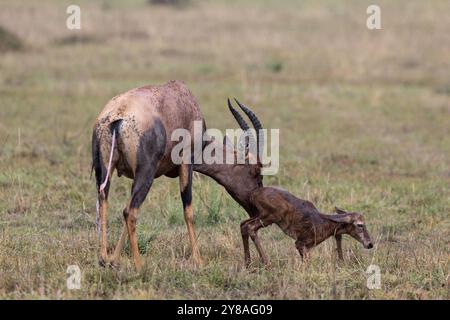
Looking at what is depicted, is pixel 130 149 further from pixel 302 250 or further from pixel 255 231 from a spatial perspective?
pixel 302 250

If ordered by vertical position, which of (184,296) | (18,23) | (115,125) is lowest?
(184,296)

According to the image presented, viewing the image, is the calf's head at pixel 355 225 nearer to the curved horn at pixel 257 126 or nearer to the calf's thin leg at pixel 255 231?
the calf's thin leg at pixel 255 231

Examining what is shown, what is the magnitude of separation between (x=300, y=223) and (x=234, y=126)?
6.56 meters

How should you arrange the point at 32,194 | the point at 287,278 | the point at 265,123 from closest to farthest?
the point at 287,278 < the point at 32,194 < the point at 265,123

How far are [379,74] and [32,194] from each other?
10.5 meters

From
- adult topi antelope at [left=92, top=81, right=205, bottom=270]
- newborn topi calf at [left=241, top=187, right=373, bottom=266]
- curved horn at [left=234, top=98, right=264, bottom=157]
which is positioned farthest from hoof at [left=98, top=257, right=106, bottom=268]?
curved horn at [left=234, top=98, right=264, bottom=157]

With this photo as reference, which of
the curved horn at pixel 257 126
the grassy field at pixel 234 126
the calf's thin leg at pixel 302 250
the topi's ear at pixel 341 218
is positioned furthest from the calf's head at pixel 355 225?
the curved horn at pixel 257 126

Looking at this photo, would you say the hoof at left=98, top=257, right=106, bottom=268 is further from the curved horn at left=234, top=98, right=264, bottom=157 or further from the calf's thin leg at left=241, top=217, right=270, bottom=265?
the curved horn at left=234, top=98, right=264, bottom=157

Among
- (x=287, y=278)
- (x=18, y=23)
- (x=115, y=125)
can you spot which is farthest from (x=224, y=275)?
(x=18, y=23)

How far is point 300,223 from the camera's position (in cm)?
666

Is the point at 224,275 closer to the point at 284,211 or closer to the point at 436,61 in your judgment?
the point at 284,211

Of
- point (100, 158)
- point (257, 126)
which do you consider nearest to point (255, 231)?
point (257, 126)

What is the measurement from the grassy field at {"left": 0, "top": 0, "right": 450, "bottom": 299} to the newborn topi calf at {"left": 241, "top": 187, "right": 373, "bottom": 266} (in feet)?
0.54

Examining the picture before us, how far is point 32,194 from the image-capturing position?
8.73 metres
